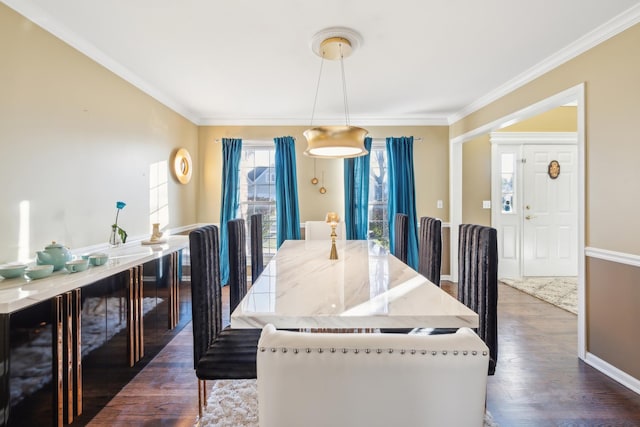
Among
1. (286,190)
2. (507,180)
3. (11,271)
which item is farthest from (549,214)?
(11,271)

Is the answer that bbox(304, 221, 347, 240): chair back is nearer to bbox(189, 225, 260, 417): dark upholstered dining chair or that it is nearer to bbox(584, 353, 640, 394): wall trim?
bbox(189, 225, 260, 417): dark upholstered dining chair

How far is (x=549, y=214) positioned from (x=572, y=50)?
3088mm

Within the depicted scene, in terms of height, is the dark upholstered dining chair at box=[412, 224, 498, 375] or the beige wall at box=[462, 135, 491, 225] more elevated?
the beige wall at box=[462, 135, 491, 225]

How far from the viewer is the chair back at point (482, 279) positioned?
151 centimetres

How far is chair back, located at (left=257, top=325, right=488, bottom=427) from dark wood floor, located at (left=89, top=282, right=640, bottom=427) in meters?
1.54

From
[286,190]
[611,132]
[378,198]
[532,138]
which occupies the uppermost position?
[532,138]

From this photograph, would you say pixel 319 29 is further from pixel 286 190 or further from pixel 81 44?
pixel 286 190

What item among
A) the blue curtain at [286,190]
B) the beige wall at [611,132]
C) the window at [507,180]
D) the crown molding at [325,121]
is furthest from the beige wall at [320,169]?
the beige wall at [611,132]

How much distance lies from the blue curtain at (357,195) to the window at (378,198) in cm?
29

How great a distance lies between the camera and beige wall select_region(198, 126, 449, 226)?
181 inches

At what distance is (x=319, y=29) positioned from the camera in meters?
2.21

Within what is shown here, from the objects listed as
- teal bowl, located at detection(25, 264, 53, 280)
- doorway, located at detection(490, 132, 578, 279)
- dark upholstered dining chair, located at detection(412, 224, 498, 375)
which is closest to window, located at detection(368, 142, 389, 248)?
doorway, located at detection(490, 132, 578, 279)

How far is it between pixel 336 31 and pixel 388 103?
186 cm

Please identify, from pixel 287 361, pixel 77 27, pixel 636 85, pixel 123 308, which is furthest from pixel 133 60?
pixel 636 85
